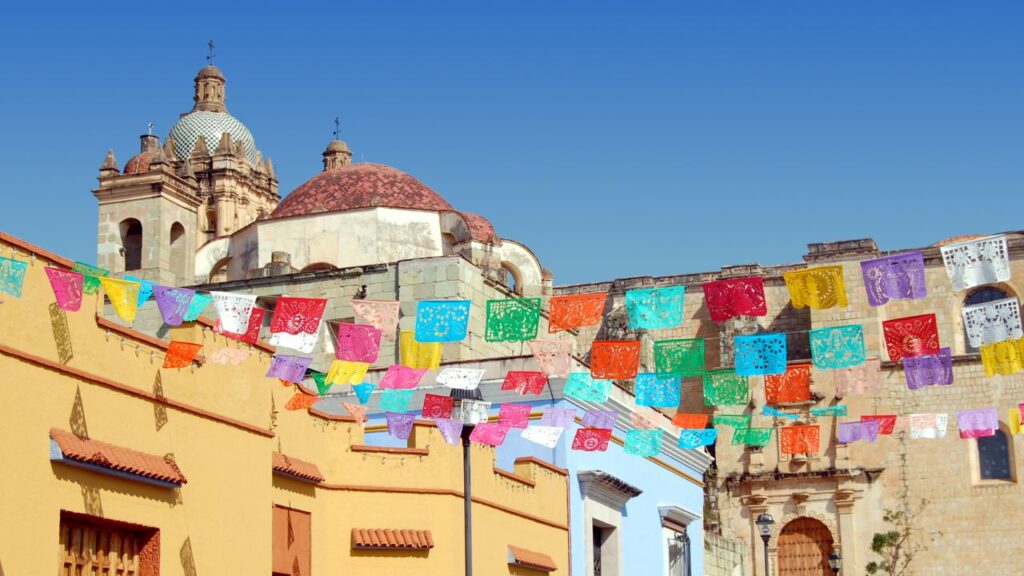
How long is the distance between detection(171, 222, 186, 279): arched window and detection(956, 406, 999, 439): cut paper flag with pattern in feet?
43.0

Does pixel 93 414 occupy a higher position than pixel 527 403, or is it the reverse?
pixel 527 403

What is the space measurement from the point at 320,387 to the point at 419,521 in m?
1.97

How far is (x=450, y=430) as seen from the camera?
678 inches

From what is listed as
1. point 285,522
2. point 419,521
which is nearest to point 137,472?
point 285,522

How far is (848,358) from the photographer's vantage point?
56.0 ft

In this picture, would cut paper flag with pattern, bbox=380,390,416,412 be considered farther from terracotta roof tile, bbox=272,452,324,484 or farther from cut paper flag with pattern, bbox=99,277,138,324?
cut paper flag with pattern, bbox=99,277,138,324

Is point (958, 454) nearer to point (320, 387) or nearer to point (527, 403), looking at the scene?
point (527, 403)

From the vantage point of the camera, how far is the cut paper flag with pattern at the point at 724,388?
18.8 m

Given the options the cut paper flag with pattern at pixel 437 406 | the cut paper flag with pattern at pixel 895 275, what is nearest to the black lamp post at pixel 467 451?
the cut paper flag with pattern at pixel 437 406

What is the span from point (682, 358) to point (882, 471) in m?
21.6

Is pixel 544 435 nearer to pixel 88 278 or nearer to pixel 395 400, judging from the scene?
pixel 395 400

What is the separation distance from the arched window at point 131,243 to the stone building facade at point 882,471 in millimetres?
13805

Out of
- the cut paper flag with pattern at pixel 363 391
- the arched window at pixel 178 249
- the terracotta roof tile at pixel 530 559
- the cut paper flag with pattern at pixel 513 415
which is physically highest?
the arched window at pixel 178 249

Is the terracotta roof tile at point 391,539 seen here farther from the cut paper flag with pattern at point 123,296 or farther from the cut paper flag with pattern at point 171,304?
the cut paper flag with pattern at point 123,296
